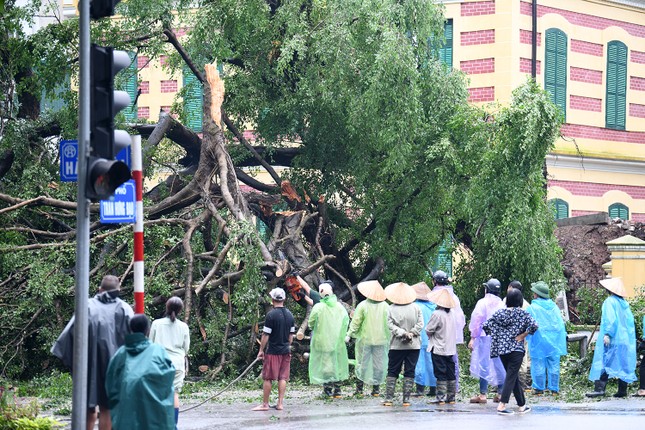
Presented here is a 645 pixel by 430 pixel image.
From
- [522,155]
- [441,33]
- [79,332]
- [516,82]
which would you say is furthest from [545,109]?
[79,332]

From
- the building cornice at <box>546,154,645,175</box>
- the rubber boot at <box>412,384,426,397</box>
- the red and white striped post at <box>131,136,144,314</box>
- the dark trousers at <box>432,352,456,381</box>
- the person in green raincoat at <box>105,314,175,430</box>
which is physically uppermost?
the building cornice at <box>546,154,645,175</box>

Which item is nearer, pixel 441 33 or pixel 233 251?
pixel 233 251

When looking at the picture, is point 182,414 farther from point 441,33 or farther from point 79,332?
point 441,33

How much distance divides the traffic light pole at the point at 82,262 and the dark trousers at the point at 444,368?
27.5ft

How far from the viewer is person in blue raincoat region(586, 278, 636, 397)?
18500 mm

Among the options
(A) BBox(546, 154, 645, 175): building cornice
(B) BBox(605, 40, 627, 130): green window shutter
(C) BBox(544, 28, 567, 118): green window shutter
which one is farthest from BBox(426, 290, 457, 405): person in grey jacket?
(B) BBox(605, 40, 627, 130): green window shutter

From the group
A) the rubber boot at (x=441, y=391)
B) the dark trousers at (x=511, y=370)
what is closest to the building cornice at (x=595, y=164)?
the rubber boot at (x=441, y=391)

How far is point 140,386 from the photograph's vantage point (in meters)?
10.4

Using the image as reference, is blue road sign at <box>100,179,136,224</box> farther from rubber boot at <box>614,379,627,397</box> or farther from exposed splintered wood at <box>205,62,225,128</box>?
rubber boot at <box>614,379,627,397</box>

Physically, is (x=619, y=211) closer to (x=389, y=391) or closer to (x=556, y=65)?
(x=556, y=65)

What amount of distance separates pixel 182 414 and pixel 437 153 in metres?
8.09

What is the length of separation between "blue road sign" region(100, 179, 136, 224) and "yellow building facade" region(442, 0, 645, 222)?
57.9ft

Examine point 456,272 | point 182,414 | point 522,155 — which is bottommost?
point 182,414

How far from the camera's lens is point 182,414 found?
16.1 m
